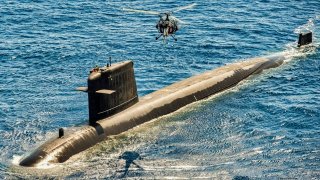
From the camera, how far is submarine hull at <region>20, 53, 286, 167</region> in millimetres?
45219

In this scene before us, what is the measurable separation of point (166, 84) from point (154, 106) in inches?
374

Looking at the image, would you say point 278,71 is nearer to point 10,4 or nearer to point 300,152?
point 300,152

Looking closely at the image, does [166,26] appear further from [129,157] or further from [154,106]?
[129,157]

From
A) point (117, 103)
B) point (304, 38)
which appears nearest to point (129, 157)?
point (117, 103)

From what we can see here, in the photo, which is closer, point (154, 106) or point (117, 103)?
point (117, 103)

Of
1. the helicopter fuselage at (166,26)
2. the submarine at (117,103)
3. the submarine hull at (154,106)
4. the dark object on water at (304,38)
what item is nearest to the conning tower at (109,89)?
the submarine at (117,103)

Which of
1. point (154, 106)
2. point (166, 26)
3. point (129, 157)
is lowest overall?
point (129, 157)

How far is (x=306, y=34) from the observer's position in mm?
74438

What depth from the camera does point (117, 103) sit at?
5097 centimetres

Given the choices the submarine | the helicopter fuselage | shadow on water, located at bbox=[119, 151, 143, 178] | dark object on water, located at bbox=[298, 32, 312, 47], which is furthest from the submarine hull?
the helicopter fuselage

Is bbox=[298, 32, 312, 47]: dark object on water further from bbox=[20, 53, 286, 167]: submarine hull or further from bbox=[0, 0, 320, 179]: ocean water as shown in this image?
bbox=[20, 53, 286, 167]: submarine hull

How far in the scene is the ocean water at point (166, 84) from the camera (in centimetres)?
4522

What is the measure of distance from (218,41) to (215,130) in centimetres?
2680

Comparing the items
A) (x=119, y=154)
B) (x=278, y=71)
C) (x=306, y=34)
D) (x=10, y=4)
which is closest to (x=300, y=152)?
(x=119, y=154)
